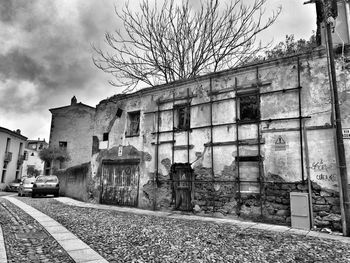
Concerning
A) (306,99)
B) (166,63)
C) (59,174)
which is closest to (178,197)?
(306,99)

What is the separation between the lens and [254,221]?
25.2 feet

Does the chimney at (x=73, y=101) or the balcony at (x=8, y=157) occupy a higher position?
the chimney at (x=73, y=101)

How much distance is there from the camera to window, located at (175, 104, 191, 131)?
9828 millimetres

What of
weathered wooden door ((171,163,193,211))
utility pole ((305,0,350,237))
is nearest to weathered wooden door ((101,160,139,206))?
weathered wooden door ((171,163,193,211))

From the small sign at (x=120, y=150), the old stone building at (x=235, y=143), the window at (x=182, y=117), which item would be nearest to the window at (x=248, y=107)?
the old stone building at (x=235, y=143)

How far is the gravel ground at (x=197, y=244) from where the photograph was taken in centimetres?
444

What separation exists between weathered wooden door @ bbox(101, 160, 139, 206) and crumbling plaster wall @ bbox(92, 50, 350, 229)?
1.40 ft

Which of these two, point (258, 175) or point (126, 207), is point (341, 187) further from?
point (126, 207)

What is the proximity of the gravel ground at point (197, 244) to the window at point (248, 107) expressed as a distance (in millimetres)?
3480

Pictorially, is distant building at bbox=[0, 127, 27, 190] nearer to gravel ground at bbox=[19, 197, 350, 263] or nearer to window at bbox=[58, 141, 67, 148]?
window at bbox=[58, 141, 67, 148]

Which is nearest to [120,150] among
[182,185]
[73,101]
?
[182,185]

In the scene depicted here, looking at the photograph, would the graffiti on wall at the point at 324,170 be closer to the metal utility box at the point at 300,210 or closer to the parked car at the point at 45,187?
the metal utility box at the point at 300,210

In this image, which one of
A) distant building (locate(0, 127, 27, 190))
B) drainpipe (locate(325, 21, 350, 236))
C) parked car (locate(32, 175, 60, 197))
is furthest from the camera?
distant building (locate(0, 127, 27, 190))

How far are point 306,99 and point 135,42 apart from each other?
10.7m
